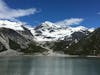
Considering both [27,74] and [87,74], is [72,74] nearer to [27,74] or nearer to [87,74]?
[87,74]

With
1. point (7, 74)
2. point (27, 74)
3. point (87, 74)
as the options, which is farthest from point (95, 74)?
point (7, 74)

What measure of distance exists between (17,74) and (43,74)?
12799 millimetres

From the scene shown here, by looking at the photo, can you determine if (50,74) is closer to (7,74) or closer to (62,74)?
(62,74)

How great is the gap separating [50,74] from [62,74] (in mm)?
6044

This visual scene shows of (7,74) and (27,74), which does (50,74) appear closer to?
(27,74)

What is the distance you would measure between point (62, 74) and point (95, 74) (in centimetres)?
1637

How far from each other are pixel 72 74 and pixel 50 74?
435 inches

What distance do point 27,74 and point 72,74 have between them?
22652mm

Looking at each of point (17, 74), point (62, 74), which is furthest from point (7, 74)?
point (62, 74)

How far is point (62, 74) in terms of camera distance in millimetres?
130500

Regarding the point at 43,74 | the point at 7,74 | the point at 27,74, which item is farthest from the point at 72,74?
the point at 7,74

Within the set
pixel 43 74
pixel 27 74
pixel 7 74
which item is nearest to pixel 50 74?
pixel 43 74

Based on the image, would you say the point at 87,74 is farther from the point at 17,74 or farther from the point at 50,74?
the point at 17,74

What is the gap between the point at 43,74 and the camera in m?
129
